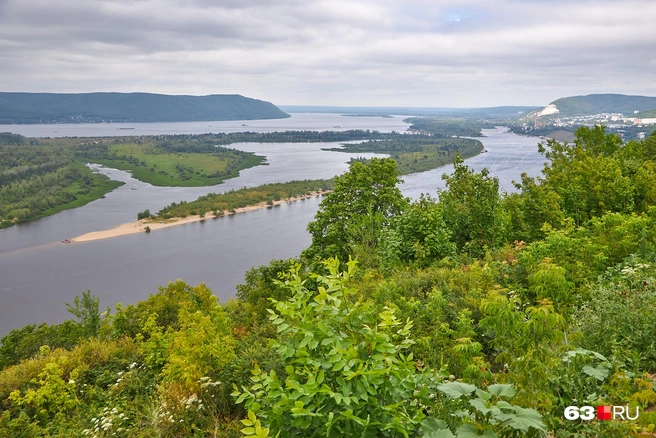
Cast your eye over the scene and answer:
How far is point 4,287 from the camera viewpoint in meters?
29.5

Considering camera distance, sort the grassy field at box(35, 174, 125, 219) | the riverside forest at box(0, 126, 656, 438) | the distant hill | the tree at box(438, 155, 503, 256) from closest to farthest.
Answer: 1. the riverside forest at box(0, 126, 656, 438)
2. the tree at box(438, 155, 503, 256)
3. the grassy field at box(35, 174, 125, 219)
4. the distant hill

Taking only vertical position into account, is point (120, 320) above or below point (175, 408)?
below

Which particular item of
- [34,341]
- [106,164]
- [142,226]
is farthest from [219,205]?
[106,164]

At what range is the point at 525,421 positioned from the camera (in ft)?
6.81

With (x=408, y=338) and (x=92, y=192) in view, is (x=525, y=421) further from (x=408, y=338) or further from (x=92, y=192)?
(x=92, y=192)

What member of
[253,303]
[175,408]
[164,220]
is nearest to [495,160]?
[164,220]

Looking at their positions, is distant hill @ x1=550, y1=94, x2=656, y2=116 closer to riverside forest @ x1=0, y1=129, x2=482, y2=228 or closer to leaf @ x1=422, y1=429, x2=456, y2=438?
riverside forest @ x1=0, y1=129, x2=482, y2=228

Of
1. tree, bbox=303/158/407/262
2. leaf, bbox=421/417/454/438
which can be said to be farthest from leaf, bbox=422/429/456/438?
tree, bbox=303/158/407/262

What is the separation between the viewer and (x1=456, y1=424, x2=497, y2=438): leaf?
6.97ft

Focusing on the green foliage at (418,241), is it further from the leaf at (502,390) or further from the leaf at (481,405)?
the leaf at (481,405)

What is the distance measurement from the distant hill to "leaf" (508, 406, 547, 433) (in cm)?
18396

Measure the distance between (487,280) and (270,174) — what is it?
215ft

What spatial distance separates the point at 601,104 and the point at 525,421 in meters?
207

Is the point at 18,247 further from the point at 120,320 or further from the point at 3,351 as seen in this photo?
the point at 120,320
